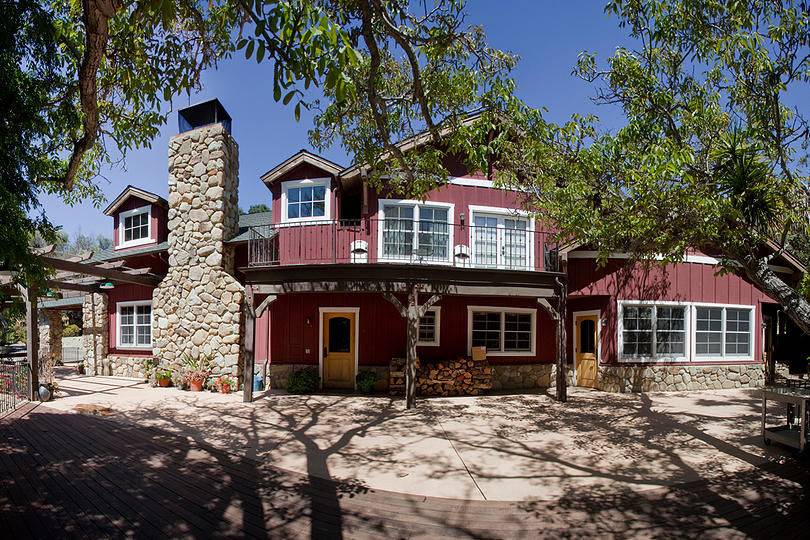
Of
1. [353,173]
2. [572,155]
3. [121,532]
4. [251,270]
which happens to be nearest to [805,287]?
[572,155]

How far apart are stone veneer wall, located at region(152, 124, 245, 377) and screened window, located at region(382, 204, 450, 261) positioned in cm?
462

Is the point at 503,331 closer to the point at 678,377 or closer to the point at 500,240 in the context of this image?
the point at 500,240

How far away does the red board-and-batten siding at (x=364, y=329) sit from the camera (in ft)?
39.3

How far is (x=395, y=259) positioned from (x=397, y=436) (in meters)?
5.06

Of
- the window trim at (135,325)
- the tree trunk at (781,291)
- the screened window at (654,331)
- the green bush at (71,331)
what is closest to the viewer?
the tree trunk at (781,291)

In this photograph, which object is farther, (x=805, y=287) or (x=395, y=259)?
(x=395, y=259)

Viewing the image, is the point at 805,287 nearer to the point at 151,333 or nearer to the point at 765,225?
the point at 765,225

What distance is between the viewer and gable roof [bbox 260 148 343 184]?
37.8ft

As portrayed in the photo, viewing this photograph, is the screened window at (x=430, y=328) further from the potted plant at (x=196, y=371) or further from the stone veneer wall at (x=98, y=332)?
the stone veneer wall at (x=98, y=332)

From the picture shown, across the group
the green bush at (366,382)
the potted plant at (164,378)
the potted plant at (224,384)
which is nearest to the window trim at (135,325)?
the potted plant at (164,378)

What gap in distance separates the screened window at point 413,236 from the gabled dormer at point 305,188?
62.7 inches

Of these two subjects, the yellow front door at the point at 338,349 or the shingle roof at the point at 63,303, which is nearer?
the yellow front door at the point at 338,349

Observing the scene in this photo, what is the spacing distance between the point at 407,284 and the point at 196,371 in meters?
6.80

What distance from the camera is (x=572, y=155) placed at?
26.8 feet
